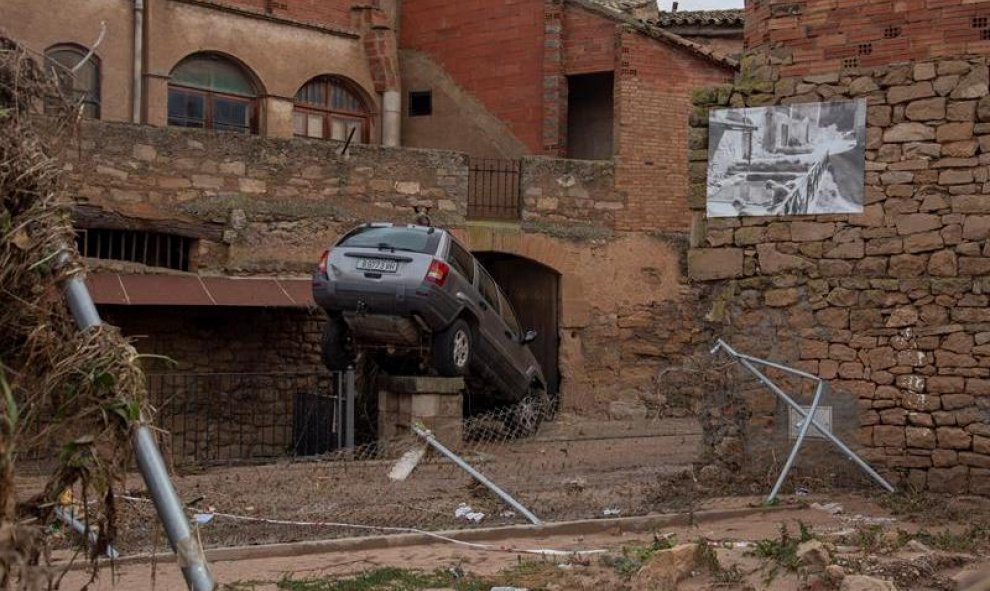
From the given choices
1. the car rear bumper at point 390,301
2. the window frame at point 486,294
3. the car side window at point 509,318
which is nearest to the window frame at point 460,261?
the window frame at point 486,294

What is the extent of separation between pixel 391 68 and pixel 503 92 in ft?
8.44

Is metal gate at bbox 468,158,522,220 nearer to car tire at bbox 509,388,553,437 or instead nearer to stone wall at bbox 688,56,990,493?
car tire at bbox 509,388,553,437

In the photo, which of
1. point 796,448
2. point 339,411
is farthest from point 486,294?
point 796,448

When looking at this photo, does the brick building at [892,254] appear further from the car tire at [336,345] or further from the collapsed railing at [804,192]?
the car tire at [336,345]

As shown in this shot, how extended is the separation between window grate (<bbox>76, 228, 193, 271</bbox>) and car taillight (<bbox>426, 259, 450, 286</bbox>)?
479 centimetres

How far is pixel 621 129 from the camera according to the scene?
2069 cm

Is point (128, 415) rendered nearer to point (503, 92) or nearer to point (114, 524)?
point (114, 524)

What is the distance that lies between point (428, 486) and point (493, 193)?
29.8ft

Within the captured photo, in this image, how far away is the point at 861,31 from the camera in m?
11.3

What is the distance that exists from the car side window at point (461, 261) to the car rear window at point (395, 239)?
0.26 m

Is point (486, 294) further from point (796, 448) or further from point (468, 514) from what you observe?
point (796, 448)

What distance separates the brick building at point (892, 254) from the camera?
35.7 feet

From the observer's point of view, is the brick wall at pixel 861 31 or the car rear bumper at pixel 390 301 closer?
the brick wall at pixel 861 31

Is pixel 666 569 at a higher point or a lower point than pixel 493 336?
lower
